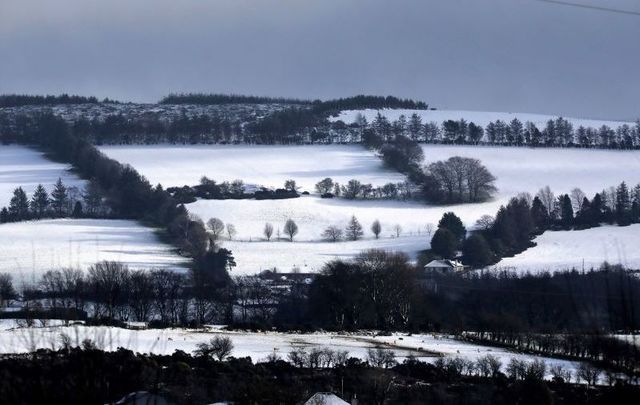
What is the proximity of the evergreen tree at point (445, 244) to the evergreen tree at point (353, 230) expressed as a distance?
8.28 meters

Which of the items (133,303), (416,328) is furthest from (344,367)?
(133,303)

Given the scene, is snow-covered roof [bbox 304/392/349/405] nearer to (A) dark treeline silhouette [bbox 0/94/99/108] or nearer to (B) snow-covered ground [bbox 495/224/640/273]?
(B) snow-covered ground [bbox 495/224/640/273]

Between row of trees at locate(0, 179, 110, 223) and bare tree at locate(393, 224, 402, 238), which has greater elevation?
row of trees at locate(0, 179, 110, 223)

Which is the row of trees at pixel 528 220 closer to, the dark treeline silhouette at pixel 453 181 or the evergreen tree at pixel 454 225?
the evergreen tree at pixel 454 225

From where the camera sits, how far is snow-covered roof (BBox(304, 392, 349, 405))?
27578 millimetres

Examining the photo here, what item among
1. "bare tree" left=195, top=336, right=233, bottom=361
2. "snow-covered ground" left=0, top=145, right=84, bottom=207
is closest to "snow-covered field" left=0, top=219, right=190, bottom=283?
"snow-covered ground" left=0, top=145, right=84, bottom=207

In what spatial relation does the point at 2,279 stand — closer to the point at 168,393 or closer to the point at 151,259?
the point at 151,259

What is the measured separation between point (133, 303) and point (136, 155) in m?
62.3

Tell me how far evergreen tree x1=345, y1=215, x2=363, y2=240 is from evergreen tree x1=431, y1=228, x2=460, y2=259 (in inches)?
326

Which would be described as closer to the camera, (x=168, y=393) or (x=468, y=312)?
(x=168, y=393)

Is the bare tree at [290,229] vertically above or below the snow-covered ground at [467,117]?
below

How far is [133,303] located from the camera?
170 feet

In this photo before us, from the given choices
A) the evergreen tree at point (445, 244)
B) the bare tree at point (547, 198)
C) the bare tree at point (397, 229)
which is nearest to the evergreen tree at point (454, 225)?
the evergreen tree at point (445, 244)

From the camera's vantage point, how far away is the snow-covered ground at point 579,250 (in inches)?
2398
